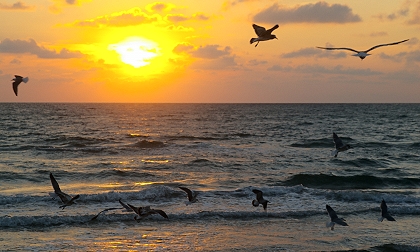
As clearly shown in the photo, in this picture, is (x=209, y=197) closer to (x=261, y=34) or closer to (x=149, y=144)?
(x=261, y=34)

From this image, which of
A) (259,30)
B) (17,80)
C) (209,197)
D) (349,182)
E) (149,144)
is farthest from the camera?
(149,144)

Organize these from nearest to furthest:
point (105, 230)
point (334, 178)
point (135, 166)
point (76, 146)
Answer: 1. point (105, 230)
2. point (334, 178)
3. point (135, 166)
4. point (76, 146)

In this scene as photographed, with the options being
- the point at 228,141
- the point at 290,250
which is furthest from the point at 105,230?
the point at 228,141

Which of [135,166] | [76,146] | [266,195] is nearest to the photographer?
[266,195]

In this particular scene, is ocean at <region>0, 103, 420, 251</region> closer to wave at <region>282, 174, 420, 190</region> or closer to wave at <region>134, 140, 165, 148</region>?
wave at <region>282, 174, 420, 190</region>

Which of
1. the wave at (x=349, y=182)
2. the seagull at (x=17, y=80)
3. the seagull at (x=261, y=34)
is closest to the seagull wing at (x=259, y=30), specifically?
the seagull at (x=261, y=34)

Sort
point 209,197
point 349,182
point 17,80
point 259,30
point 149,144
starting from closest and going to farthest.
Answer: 1. point 259,30
2. point 17,80
3. point 209,197
4. point 349,182
5. point 149,144

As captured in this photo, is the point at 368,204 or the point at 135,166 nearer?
the point at 368,204

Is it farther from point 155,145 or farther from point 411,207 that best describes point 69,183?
point 155,145

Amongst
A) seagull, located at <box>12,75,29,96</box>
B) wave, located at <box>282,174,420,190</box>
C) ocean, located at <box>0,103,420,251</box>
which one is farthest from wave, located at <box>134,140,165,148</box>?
seagull, located at <box>12,75,29,96</box>

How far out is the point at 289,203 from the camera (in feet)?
56.2

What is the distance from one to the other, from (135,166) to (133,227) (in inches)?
499

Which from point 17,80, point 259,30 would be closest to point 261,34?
point 259,30

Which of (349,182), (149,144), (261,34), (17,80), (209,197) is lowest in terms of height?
(349,182)
